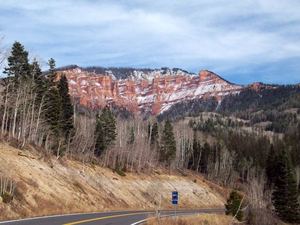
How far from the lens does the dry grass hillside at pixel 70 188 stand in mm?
33688

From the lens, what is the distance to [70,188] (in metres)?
46.5

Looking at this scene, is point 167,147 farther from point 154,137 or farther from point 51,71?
point 51,71

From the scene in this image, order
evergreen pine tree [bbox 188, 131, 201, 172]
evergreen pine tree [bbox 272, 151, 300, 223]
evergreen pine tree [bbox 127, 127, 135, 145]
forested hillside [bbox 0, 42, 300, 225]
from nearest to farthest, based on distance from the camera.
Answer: forested hillside [bbox 0, 42, 300, 225]
evergreen pine tree [bbox 272, 151, 300, 223]
evergreen pine tree [bbox 127, 127, 135, 145]
evergreen pine tree [bbox 188, 131, 201, 172]

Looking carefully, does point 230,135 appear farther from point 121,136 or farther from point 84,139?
point 84,139

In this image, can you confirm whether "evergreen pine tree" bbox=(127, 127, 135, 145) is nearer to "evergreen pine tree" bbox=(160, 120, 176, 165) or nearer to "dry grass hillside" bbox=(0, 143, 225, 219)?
"evergreen pine tree" bbox=(160, 120, 176, 165)

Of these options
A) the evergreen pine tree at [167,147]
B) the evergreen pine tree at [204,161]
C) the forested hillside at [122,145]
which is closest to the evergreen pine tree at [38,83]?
the forested hillside at [122,145]

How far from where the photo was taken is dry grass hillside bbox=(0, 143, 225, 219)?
111 ft

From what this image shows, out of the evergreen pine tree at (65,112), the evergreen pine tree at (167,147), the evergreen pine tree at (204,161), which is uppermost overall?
the evergreen pine tree at (65,112)

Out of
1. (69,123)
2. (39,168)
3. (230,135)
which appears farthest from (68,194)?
(230,135)

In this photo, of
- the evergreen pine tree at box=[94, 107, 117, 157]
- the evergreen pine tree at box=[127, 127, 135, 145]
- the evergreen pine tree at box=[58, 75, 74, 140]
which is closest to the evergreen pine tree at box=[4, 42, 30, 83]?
the evergreen pine tree at box=[58, 75, 74, 140]

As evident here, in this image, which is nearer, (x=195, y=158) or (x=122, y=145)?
(x=122, y=145)

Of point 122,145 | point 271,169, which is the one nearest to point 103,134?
point 122,145

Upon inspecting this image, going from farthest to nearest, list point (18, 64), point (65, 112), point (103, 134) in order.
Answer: point (103, 134) < point (65, 112) < point (18, 64)

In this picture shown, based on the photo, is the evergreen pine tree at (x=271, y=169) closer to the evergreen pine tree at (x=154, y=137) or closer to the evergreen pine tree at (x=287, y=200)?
the evergreen pine tree at (x=154, y=137)
